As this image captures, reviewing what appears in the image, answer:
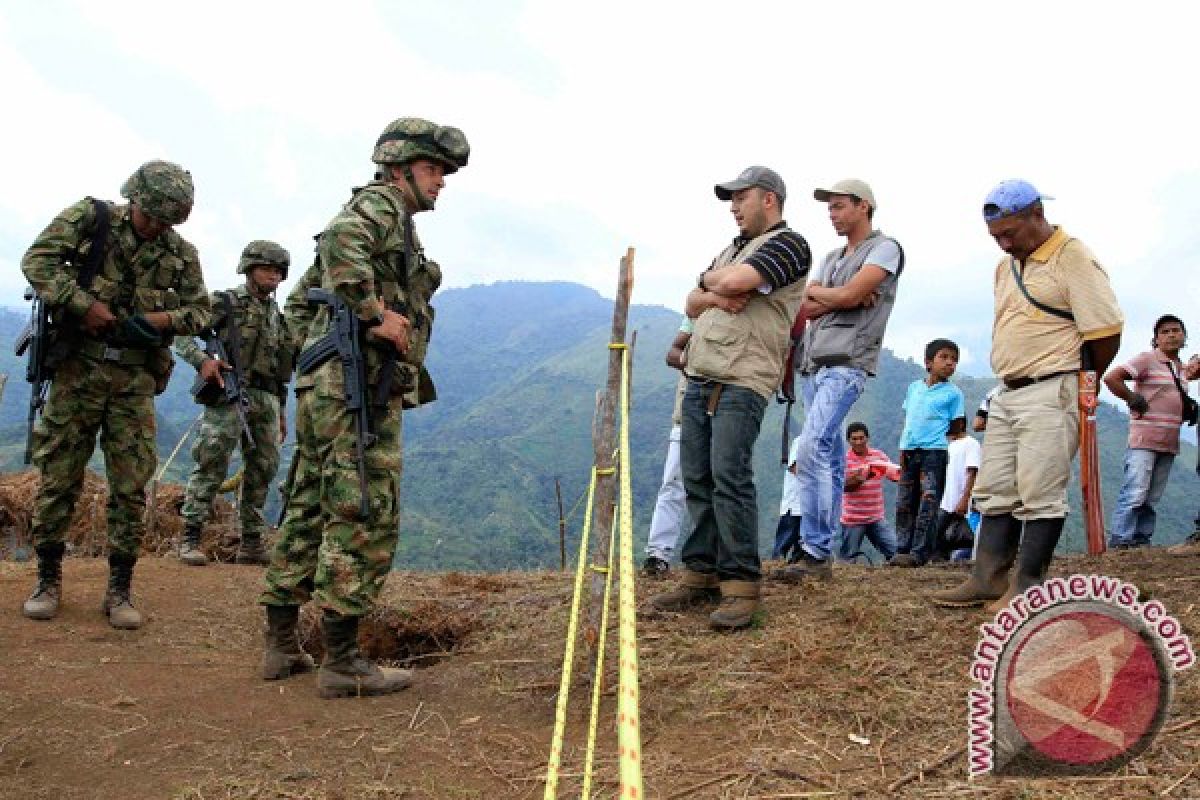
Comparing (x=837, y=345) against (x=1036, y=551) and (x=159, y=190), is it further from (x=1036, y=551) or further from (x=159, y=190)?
(x=159, y=190)

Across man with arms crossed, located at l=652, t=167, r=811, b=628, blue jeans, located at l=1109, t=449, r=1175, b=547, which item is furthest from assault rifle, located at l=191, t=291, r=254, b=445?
blue jeans, located at l=1109, t=449, r=1175, b=547

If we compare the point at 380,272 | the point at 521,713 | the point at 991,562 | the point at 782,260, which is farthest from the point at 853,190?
the point at 521,713

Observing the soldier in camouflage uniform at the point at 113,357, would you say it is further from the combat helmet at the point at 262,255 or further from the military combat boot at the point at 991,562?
the military combat boot at the point at 991,562

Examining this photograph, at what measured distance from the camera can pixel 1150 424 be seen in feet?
25.6

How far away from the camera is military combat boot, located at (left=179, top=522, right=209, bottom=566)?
7.17 m

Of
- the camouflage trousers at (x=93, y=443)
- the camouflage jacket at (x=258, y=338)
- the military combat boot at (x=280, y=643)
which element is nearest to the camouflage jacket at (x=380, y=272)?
the military combat boot at (x=280, y=643)

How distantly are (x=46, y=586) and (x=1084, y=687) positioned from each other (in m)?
5.51

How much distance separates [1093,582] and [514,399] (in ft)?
331

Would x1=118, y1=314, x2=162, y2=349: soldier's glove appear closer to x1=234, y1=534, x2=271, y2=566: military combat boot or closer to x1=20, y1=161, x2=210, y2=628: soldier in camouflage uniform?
x1=20, y1=161, x2=210, y2=628: soldier in camouflage uniform

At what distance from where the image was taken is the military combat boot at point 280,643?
4.18 m

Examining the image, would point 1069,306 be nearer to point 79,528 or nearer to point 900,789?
point 900,789

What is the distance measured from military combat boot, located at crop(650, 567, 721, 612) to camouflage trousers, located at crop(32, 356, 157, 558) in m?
3.19

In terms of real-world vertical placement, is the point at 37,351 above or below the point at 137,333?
below

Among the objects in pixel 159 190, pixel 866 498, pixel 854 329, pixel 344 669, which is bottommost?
pixel 344 669
